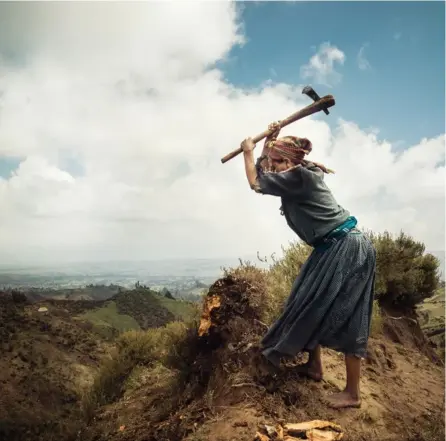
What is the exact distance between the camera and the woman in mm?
3250

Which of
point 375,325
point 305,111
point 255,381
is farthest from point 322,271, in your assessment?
point 375,325

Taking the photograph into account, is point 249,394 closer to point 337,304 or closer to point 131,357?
point 337,304

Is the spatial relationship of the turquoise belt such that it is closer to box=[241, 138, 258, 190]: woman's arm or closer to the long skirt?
the long skirt

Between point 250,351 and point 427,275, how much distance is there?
21.2 feet

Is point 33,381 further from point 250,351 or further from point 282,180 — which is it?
point 282,180

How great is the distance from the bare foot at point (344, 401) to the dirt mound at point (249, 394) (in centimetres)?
5

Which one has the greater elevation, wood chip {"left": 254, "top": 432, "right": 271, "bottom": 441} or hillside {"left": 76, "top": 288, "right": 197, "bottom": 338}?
wood chip {"left": 254, "top": 432, "right": 271, "bottom": 441}

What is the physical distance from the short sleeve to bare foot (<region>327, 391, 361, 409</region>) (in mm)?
1999

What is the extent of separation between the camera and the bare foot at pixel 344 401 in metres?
3.41

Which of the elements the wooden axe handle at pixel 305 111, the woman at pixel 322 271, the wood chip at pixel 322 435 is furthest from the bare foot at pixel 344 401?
the wooden axe handle at pixel 305 111

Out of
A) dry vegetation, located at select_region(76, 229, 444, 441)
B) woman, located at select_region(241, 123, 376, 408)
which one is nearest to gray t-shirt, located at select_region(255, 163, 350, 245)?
woman, located at select_region(241, 123, 376, 408)

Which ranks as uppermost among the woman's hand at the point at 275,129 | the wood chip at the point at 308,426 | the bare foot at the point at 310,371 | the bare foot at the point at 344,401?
the woman's hand at the point at 275,129

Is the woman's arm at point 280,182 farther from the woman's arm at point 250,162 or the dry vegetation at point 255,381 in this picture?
the dry vegetation at point 255,381

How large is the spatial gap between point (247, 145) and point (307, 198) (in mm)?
869
